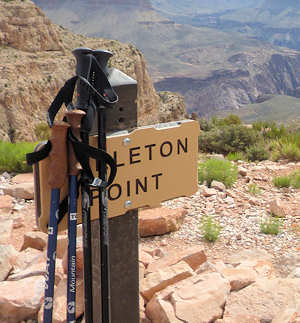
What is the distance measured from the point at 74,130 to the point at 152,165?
44 centimetres

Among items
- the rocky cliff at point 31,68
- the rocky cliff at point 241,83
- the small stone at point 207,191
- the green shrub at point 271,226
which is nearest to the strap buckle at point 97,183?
the green shrub at point 271,226

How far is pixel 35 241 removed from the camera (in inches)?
133

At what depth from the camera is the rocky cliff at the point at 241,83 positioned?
14012 cm

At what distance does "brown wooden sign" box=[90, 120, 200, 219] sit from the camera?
167cm

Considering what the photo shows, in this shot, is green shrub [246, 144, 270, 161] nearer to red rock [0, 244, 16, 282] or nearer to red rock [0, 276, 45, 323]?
red rock [0, 244, 16, 282]

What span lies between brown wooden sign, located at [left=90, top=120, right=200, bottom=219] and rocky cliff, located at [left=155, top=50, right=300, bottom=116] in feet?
374

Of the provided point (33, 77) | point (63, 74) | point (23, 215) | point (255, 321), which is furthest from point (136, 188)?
point (63, 74)

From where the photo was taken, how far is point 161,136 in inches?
69.1

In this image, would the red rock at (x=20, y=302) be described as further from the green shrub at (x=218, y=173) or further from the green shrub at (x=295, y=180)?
the green shrub at (x=295, y=180)

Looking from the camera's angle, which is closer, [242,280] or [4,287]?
[4,287]

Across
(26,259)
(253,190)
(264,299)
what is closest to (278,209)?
(253,190)

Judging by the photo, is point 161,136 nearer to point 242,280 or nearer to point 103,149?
point 103,149

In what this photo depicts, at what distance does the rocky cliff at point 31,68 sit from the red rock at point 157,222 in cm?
1788

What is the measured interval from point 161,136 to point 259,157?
6387 mm
